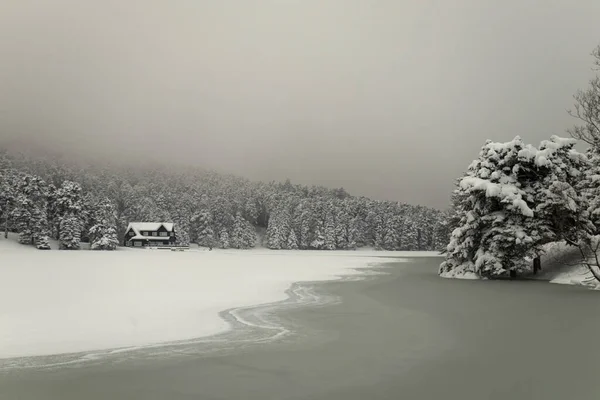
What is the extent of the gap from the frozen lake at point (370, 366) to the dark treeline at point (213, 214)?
7981 centimetres

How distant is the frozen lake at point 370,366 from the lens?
6.62 meters

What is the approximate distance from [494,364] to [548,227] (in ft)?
75.8

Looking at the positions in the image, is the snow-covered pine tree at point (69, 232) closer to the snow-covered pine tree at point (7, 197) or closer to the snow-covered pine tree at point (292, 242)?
the snow-covered pine tree at point (7, 197)

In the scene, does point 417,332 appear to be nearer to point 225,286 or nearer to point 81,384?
point 81,384

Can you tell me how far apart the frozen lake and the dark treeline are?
79812 mm

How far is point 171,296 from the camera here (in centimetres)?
1817

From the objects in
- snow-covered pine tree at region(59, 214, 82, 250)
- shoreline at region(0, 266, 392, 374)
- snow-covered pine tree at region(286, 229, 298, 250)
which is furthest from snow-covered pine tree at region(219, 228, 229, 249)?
shoreline at region(0, 266, 392, 374)

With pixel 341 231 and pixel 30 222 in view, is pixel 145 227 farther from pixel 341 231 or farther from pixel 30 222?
pixel 341 231

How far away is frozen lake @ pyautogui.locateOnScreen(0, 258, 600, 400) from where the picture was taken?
6.62 metres

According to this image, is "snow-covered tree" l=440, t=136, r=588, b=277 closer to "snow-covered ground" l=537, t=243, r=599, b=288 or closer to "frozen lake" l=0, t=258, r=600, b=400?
"snow-covered ground" l=537, t=243, r=599, b=288

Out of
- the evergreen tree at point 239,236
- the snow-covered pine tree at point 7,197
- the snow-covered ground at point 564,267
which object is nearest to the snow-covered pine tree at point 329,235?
the evergreen tree at point 239,236

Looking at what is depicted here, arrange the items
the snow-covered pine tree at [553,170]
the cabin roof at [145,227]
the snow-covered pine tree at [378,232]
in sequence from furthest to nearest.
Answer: the snow-covered pine tree at [378,232] < the cabin roof at [145,227] < the snow-covered pine tree at [553,170]

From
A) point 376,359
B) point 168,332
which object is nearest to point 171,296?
point 168,332

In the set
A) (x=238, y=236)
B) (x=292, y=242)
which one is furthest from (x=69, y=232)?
(x=292, y=242)
